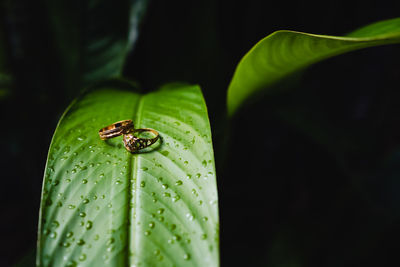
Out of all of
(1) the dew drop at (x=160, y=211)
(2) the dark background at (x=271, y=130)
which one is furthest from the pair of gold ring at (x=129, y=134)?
(2) the dark background at (x=271, y=130)

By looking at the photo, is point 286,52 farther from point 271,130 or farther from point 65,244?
point 271,130

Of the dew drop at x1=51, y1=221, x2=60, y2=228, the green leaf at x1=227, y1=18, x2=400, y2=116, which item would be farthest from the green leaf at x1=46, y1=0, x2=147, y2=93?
the dew drop at x1=51, y1=221, x2=60, y2=228

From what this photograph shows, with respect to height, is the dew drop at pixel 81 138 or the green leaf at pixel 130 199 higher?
the dew drop at pixel 81 138

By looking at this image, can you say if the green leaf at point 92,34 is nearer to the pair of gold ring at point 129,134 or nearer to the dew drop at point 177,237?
the pair of gold ring at point 129,134

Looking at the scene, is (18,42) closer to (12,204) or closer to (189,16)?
(189,16)

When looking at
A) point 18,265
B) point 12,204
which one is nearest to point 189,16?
point 18,265

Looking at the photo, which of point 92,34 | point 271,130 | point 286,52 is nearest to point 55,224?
point 286,52
